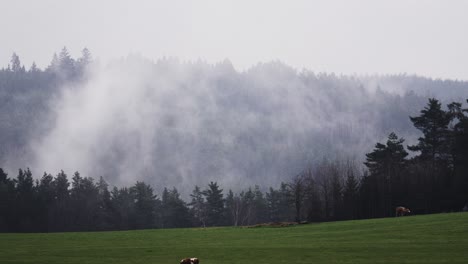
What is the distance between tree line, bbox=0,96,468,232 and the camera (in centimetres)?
7506

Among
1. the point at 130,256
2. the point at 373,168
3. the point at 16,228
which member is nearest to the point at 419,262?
the point at 130,256

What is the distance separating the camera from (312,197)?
86.3 metres

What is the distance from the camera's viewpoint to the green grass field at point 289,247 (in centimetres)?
2866

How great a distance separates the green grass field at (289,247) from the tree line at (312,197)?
30.2 m

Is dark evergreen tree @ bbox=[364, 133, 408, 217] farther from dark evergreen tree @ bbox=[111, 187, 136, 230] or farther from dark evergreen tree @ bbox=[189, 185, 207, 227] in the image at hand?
dark evergreen tree @ bbox=[111, 187, 136, 230]

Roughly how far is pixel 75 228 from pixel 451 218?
77738 millimetres

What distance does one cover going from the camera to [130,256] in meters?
32.8

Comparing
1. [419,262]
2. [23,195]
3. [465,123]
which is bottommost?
[419,262]

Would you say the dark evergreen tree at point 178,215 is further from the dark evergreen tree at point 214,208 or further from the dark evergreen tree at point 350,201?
the dark evergreen tree at point 350,201

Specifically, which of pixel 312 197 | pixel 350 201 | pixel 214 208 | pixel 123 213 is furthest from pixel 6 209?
pixel 350 201

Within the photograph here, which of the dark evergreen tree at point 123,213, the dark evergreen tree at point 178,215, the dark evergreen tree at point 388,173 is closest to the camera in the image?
the dark evergreen tree at point 388,173

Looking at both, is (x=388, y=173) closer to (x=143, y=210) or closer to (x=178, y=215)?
(x=178, y=215)

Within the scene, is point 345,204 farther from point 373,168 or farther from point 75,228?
point 75,228

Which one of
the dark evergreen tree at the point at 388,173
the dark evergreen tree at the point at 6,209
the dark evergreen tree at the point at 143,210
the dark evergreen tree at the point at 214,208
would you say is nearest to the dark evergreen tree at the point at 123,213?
the dark evergreen tree at the point at 143,210
